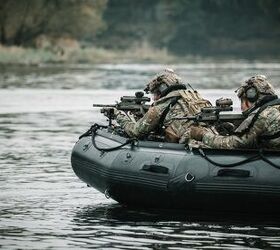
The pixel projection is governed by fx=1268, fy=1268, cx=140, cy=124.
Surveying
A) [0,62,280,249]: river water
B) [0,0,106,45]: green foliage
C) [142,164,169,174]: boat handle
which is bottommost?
[0,62,280,249]: river water

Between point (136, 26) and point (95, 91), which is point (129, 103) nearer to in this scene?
point (95, 91)

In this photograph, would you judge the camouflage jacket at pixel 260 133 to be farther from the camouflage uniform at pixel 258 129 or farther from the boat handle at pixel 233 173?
Answer: the boat handle at pixel 233 173

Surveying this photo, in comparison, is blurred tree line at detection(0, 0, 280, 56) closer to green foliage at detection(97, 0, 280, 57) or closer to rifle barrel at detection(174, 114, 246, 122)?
green foliage at detection(97, 0, 280, 57)

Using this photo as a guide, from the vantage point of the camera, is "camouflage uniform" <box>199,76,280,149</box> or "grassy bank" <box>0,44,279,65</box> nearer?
"camouflage uniform" <box>199,76,280,149</box>

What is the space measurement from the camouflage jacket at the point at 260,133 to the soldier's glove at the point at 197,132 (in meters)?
0.38

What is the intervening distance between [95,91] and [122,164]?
31419mm

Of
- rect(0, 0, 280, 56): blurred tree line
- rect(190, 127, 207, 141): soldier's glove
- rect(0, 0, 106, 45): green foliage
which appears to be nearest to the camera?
rect(190, 127, 207, 141): soldier's glove

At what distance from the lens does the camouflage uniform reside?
43.9 feet

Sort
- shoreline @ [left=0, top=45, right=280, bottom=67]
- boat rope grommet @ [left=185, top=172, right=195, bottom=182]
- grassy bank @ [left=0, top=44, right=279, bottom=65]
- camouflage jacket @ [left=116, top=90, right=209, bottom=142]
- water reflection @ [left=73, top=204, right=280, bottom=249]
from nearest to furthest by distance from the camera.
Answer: water reflection @ [left=73, top=204, right=280, bottom=249]
boat rope grommet @ [left=185, top=172, right=195, bottom=182]
camouflage jacket @ [left=116, top=90, right=209, bottom=142]
shoreline @ [left=0, top=45, right=280, bottom=67]
grassy bank @ [left=0, top=44, right=279, bottom=65]

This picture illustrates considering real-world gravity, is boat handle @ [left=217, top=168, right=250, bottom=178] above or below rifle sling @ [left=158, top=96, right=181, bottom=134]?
below

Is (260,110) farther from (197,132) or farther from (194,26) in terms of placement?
(194,26)

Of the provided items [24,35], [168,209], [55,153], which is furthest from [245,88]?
[24,35]

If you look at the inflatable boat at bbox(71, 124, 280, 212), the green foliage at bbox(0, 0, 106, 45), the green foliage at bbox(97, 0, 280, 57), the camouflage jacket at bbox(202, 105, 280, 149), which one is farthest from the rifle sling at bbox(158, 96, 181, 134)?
the green foliage at bbox(97, 0, 280, 57)

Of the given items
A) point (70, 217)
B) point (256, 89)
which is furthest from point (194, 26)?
point (256, 89)
